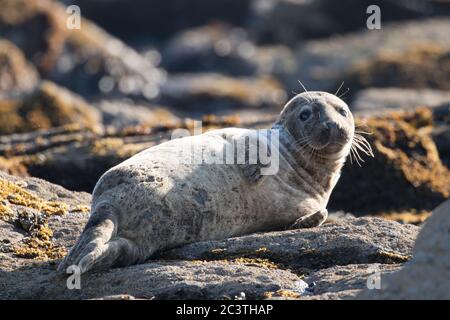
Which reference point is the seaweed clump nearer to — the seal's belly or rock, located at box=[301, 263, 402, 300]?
the seal's belly

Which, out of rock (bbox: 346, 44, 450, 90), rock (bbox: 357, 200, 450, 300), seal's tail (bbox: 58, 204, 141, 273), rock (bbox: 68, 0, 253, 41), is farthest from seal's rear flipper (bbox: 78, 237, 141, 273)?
rock (bbox: 68, 0, 253, 41)

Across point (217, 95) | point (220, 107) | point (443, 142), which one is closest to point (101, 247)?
point (443, 142)

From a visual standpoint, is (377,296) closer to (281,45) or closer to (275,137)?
(275,137)

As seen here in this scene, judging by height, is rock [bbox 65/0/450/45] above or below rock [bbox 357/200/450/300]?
above

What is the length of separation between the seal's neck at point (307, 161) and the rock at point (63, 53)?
21.3 metres

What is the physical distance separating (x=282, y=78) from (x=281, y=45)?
542 centimetres

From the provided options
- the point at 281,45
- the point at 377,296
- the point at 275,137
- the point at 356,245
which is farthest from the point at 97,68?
the point at 377,296

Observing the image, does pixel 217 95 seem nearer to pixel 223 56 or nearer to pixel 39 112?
pixel 223 56

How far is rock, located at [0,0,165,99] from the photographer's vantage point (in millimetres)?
33844

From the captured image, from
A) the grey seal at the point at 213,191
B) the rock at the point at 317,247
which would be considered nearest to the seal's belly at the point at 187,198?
the grey seal at the point at 213,191

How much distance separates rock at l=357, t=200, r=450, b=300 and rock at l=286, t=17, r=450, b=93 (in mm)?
23761

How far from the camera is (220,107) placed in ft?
111

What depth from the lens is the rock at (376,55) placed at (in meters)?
32.8

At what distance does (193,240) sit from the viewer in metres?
11.1
